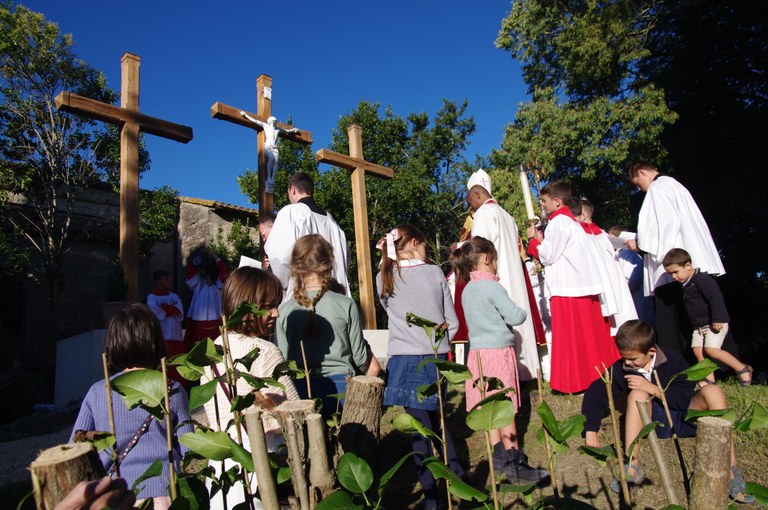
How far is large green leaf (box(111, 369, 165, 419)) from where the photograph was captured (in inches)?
43.1

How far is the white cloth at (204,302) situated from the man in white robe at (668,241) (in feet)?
15.2

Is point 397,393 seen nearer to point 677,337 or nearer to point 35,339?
point 677,337

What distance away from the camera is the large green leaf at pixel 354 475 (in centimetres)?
106

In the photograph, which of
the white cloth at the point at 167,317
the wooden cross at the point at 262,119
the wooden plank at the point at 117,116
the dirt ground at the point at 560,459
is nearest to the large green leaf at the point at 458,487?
the dirt ground at the point at 560,459

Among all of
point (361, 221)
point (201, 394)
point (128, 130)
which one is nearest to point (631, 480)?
point (201, 394)

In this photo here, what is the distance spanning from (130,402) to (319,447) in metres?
0.39

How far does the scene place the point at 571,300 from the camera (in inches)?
184

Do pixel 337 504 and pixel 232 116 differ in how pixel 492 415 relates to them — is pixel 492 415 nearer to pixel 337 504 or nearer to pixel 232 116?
pixel 337 504

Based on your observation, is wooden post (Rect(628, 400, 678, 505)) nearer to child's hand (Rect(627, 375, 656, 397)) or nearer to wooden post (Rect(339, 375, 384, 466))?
wooden post (Rect(339, 375, 384, 466))

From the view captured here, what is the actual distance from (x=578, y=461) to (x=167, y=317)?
493cm

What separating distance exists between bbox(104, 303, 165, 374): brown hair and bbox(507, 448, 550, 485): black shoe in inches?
78.2

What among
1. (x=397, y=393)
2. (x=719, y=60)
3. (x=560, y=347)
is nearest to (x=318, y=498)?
(x=397, y=393)

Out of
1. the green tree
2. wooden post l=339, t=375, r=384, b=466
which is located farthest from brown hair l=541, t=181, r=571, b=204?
the green tree

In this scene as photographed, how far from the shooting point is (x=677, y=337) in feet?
14.7
